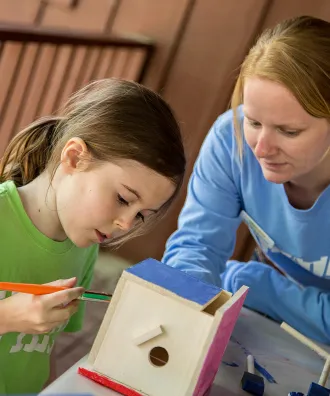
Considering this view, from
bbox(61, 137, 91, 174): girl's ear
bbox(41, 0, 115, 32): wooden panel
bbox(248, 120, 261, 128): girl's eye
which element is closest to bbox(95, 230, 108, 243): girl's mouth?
bbox(61, 137, 91, 174): girl's ear

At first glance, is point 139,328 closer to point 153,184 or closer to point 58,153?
point 153,184

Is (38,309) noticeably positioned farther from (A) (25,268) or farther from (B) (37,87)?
(B) (37,87)

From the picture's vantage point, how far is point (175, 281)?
798mm

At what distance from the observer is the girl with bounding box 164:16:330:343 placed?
109 centimetres

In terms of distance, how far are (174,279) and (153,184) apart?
213 mm

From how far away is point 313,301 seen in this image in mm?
→ 1288

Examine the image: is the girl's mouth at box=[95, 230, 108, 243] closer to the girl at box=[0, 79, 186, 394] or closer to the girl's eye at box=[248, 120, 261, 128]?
the girl at box=[0, 79, 186, 394]

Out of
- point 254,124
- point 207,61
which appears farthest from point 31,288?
point 207,61

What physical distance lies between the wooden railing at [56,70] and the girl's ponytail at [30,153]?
1313 millimetres

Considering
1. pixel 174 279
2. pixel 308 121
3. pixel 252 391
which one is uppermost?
pixel 308 121

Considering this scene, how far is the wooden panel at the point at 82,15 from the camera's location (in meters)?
2.56

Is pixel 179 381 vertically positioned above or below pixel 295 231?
below

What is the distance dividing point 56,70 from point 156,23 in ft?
1.58

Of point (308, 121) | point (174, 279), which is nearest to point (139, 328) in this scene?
point (174, 279)
